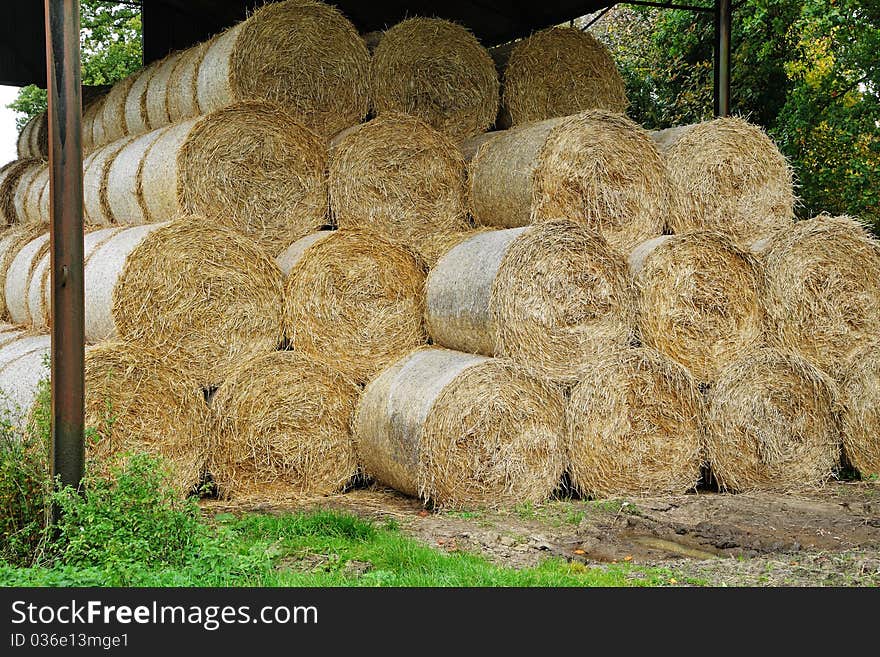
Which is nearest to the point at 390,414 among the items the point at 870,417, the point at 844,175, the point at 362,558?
the point at 362,558

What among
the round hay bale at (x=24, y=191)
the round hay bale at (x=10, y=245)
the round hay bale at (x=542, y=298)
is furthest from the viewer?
the round hay bale at (x=24, y=191)

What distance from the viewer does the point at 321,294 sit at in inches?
297

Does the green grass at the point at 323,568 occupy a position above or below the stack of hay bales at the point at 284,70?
below

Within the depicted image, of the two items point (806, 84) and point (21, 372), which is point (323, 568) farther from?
point (806, 84)

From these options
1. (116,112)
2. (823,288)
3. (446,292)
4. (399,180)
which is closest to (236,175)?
(399,180)

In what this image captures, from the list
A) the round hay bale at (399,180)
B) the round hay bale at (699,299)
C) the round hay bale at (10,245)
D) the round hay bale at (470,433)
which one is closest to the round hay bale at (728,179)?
the round hay bale at (699,299)

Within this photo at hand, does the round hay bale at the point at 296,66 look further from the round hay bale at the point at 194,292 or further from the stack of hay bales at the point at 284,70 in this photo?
the round hay bale at the point at 194,292

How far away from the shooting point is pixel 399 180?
8.05m

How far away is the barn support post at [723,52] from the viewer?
1012cm

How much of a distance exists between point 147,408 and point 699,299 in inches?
158

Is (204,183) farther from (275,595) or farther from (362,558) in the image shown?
(275,595)

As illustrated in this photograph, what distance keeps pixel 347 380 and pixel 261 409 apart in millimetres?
709

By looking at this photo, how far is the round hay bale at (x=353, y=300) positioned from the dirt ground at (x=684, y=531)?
1.06 m

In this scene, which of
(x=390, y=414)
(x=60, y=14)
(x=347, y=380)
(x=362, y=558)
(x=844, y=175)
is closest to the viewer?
(x=60, y=14)
